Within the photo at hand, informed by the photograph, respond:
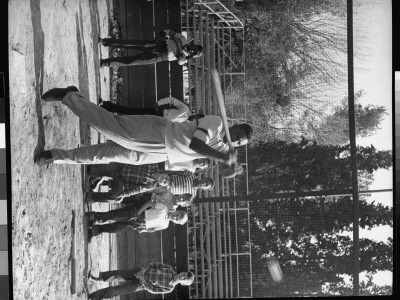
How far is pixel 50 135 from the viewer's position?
16.7 ft

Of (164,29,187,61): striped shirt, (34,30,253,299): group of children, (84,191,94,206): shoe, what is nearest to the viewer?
(34,30,253,299): group of children

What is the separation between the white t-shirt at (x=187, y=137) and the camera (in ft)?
15.4

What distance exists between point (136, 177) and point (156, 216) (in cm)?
36

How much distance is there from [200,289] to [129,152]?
5.21ft

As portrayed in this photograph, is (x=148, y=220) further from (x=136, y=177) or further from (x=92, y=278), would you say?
(x=92, y=278)

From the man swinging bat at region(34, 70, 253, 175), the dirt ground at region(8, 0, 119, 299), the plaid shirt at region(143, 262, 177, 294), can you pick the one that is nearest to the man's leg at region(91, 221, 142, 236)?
the dirt ground at region(8, 0, 119, 299)

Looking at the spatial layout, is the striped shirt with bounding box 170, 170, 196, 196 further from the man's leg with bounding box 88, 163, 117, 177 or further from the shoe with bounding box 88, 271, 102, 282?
the shoe with bounding box 88, 271, 102, 282

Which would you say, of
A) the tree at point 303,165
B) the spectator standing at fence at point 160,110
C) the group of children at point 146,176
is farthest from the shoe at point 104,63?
the tree at point 303,165

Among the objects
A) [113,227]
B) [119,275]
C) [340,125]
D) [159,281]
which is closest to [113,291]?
[119,275]

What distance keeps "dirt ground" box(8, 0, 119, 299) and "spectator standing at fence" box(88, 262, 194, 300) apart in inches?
4.5

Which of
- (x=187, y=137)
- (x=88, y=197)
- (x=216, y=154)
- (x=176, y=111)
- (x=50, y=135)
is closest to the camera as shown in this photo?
(x=216, y=154)

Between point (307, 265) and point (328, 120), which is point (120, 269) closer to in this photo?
point (307, 265)

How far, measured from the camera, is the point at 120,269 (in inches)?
221

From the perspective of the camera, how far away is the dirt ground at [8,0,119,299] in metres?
4.72
